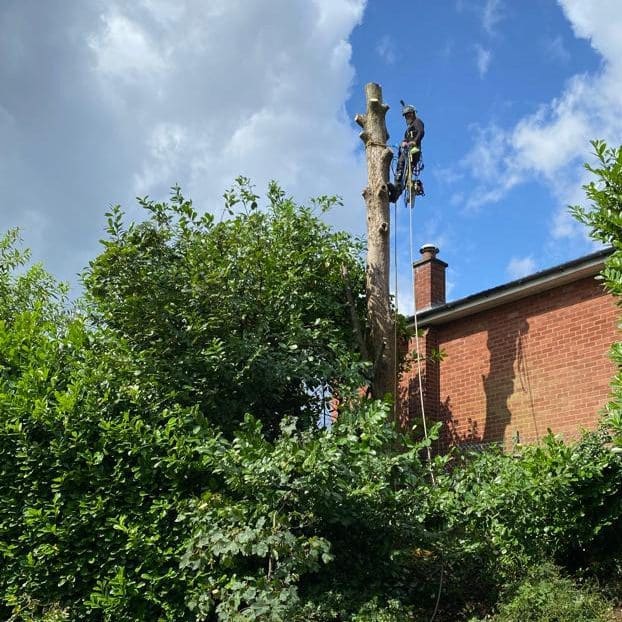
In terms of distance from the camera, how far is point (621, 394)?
576cm

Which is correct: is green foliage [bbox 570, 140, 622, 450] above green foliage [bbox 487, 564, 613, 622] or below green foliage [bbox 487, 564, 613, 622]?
above

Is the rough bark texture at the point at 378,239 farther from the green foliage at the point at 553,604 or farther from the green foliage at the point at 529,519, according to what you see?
the green foliage at the point at 553,604

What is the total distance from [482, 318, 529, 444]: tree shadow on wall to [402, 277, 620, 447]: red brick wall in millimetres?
16

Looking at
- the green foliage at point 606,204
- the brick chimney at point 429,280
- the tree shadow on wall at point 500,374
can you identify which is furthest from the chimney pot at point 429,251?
the green foliage at point 606,204

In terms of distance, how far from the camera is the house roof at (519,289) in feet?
Answer: 32.8

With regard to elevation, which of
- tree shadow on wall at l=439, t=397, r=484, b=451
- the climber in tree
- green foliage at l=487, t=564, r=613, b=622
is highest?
the climber in tree

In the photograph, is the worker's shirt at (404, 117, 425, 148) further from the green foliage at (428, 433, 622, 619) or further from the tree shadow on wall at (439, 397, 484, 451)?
the green foliage at (428, 433, 622, 619)

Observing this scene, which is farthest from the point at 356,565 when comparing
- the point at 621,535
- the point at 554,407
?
the point at 554,407

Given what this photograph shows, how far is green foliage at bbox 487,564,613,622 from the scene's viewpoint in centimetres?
565

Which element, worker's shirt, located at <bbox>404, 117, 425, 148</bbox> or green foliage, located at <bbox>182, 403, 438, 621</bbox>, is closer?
green foliage, located at <bbox>182, 403, 438, 621</bbox>

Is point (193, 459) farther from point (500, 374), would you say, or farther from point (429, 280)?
point (429, 280)

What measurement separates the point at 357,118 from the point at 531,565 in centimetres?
656

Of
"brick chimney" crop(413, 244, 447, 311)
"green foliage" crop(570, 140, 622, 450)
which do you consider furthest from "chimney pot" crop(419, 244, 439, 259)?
"green foliage" crop(570, 140, 622, 450)

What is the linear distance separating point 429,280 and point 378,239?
17.0 feet
